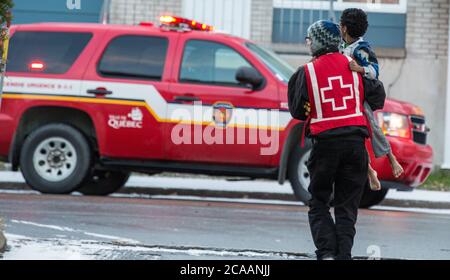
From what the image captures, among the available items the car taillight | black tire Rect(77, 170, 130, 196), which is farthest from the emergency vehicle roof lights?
the car taillight

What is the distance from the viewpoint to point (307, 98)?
6.70m

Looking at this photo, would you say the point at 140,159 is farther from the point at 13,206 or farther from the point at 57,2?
the point at 57,2

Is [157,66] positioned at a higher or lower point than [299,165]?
higher

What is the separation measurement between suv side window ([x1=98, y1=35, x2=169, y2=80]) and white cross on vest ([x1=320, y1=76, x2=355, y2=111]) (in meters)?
5.71

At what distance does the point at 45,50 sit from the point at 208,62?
1.83 meters

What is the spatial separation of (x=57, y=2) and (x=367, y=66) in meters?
11.9

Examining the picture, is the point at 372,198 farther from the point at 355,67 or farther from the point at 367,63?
the point at 355,67

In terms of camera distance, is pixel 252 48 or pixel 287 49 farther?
pixel 287 49

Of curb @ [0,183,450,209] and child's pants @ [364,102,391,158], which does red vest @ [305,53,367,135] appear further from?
curb @ [0,183,450,209]

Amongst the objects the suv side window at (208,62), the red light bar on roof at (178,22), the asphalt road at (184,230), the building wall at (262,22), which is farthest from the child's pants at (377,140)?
the building wall at (262,22)

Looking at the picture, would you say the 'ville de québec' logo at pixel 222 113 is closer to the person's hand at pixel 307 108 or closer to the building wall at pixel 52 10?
the person's hand at pixel 307 108

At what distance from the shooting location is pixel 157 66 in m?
12.3
